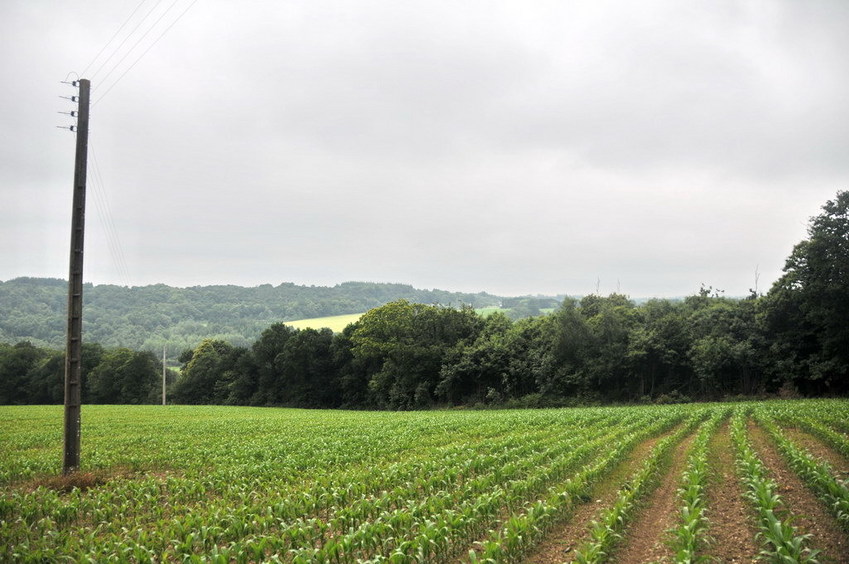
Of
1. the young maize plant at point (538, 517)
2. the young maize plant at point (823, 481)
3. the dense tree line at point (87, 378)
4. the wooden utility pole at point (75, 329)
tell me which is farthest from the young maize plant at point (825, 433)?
the dense tree line at point (87, 378)

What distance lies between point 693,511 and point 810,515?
280 centimetres

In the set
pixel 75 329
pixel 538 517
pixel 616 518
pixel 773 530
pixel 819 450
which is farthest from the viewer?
pixel 819 450

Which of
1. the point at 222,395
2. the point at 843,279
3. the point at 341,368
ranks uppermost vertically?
the point at 843,279

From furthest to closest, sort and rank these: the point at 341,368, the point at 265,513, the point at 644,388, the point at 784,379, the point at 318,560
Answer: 1. the point at 341,368
2. the point at 644,388
3. the point at 784,379
4. the point at 265,513
5. the point at 318,560

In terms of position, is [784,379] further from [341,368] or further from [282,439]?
[341,368]

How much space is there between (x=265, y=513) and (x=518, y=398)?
145 ft

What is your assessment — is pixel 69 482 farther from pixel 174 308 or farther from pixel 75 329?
pixel 174 308

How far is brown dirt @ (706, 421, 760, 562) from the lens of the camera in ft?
25.4

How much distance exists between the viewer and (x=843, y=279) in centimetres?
3494

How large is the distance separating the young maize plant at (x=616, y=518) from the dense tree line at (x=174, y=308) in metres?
55.3

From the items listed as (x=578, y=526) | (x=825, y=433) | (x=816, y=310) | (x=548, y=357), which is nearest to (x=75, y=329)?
(x=578, y=526)

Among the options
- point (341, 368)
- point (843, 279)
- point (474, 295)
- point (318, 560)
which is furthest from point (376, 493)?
point (474, 295)

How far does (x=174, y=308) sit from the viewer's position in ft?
450

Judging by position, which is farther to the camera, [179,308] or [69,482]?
[179,308]
